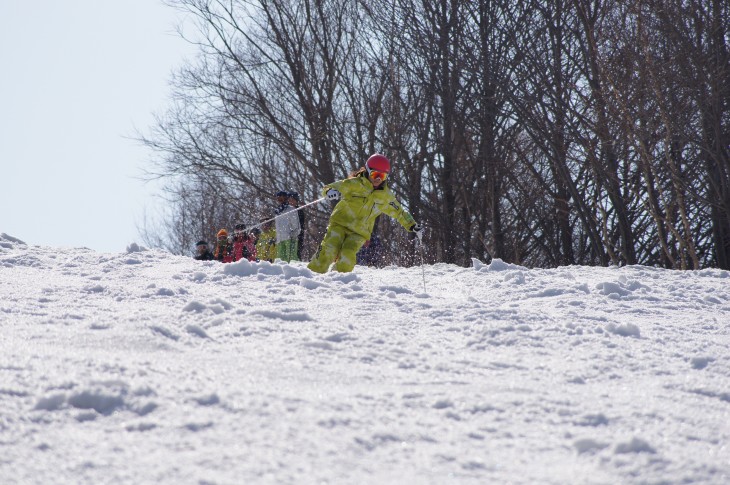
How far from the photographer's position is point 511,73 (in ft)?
53.4

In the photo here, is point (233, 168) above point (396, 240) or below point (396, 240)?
above

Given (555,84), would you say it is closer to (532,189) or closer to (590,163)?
(590,163)

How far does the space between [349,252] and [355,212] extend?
46cm

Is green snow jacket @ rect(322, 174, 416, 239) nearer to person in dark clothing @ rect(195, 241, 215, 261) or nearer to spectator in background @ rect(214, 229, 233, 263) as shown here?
spectator in background @ rect(214, 229, 233, 263)

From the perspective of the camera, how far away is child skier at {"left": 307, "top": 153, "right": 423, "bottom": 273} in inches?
337

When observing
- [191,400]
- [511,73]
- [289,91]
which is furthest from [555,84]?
[191,400]

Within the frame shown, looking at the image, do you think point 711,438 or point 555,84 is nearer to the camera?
point 711,438

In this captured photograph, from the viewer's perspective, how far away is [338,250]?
8.74 m

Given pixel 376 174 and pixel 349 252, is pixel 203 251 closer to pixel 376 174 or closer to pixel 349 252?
pixel 349 252

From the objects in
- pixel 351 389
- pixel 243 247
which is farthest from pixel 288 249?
pixel 351 389

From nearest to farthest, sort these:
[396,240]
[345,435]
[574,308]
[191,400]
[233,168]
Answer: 1. [345,435]
2. [191,400]
3. [574,308]
4. [233,168]
5. [396,240]

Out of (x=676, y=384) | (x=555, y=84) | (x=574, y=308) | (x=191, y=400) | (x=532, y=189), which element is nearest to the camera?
(x=191, y=400)

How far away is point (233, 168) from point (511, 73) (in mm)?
8532

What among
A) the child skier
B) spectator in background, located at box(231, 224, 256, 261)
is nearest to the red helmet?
the child skier
